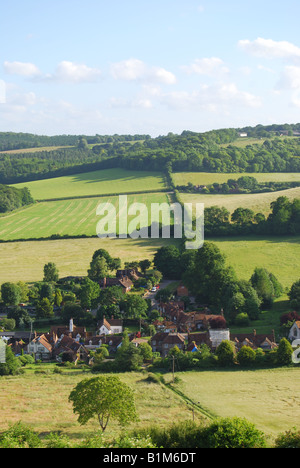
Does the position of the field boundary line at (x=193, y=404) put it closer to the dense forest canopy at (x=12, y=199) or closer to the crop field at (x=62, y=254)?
the crop field at (x=62, y=254)

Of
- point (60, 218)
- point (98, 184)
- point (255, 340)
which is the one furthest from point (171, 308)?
point (98, 184)

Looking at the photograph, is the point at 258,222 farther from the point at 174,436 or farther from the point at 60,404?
the point at 174,436

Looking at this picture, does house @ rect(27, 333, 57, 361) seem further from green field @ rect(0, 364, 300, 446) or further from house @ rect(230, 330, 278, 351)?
house @ rect(230, 330, 278, 351)

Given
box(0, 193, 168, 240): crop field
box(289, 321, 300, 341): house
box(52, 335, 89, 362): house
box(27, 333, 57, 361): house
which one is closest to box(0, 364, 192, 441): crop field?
box(52, 335, 89, 362): house

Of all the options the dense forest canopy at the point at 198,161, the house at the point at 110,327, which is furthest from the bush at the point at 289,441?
the dense forest canopy at the point at 198,161

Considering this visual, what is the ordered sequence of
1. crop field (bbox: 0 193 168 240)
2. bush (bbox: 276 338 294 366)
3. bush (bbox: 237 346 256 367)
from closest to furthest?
bush (bbox: 276 338 294 366) < bush (bbox: 237 346 256 367) < crop field (bbox: 0 193 168 240)
